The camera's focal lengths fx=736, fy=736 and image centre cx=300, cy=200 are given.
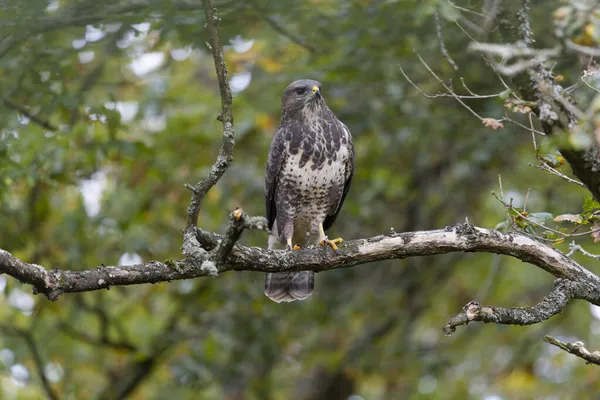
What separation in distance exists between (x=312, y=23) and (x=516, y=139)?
2.88 m

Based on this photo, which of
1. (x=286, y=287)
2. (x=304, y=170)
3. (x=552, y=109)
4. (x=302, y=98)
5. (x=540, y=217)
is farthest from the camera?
(x=286, y=287)

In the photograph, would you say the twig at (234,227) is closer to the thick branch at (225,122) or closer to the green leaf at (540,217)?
the thick branch at (225,122)

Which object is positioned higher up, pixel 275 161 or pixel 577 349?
pixel 577 349

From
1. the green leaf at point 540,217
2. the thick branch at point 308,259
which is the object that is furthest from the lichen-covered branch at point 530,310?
the green leaf at point 540,217

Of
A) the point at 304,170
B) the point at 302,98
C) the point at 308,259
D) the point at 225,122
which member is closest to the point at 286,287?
the point at 304,170

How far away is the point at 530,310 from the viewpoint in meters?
3.41

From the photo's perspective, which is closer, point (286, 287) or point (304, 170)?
point (304, 170)

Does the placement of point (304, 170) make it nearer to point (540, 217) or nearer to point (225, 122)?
point (225, 122)

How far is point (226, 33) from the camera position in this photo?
548 cm

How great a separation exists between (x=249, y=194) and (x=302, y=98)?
2897 millimetres

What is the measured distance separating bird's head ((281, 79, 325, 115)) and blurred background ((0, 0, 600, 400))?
441mm

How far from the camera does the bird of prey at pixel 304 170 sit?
534cm

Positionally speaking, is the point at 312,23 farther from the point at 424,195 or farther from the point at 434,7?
the point at 424,195

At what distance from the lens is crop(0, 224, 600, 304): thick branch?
3105 mm
